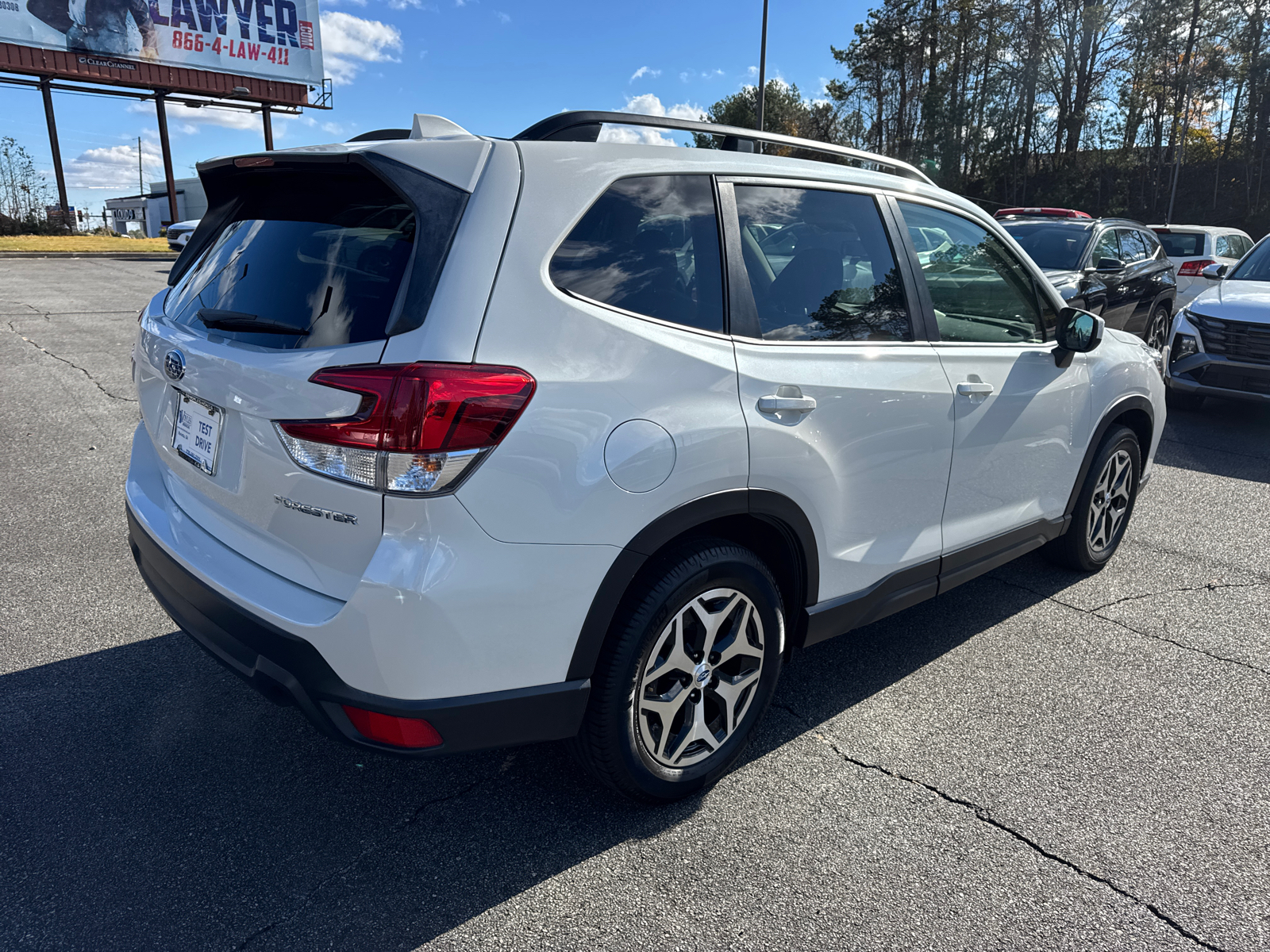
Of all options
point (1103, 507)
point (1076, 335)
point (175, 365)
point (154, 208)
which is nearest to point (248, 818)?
point (175, 365)

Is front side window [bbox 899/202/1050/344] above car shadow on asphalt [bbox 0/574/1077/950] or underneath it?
above

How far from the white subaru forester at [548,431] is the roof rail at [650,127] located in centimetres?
1

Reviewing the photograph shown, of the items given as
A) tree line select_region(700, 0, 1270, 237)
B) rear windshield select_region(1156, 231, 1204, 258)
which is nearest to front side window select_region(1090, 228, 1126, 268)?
rear windshield select_region(1156, 231, 1204, 258)

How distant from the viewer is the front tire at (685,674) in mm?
2344

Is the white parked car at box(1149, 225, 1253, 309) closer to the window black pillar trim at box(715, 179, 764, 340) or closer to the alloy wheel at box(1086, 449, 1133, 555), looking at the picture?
the alloy wheel at box(1086, 449, 1133, 555)

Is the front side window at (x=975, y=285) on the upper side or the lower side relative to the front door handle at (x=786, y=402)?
upper

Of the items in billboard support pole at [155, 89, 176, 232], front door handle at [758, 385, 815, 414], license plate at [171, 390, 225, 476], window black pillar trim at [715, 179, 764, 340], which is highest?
Answer: billboard support pole at [155, 89, 176, 232]

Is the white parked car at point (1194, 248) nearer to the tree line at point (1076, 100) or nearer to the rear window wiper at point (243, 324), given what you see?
the rear window wiper at point (243, 324)

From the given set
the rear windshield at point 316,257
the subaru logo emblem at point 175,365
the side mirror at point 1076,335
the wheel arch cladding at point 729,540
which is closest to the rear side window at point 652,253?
the rear windshield at point 316,257

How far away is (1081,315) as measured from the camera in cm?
363

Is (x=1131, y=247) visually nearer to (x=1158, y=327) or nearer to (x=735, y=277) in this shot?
(x=1158, y=327)

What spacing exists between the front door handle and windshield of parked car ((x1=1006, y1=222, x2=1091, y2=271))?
26.2 feet

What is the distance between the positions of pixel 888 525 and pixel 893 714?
72cm

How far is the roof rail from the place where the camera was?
2.47 meters
